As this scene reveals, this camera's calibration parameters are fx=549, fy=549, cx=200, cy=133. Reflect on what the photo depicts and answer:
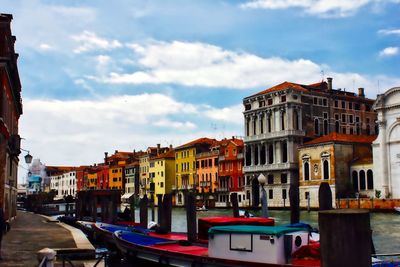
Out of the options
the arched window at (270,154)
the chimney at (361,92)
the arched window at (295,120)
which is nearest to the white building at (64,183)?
the arched window at (270,154)

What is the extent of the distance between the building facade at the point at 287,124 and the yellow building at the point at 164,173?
1845 cm

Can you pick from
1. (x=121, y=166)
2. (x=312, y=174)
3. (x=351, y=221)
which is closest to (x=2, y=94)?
(x=351, y=221)

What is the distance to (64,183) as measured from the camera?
109 metres

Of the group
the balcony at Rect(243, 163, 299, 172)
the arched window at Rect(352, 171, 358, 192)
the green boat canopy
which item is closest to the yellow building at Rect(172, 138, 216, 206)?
the balcony at Rect(243, 163, 299, 172)

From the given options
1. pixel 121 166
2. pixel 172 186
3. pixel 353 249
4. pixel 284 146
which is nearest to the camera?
pixel 353 249

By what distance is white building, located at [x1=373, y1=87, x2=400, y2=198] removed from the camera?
47219mm

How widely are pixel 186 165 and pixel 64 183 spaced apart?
44879 mm

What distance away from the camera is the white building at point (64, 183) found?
104125 mm

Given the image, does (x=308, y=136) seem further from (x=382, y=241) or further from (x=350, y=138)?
(x=382, y=241)

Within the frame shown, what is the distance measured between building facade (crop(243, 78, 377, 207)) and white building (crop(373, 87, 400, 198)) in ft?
29.3

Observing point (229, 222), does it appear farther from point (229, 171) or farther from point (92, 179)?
point (92, 179)

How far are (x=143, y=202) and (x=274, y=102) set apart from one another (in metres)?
36.2

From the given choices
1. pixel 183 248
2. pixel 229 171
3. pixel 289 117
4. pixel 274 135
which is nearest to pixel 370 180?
pixel 289 117

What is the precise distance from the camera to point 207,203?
66.4 m
